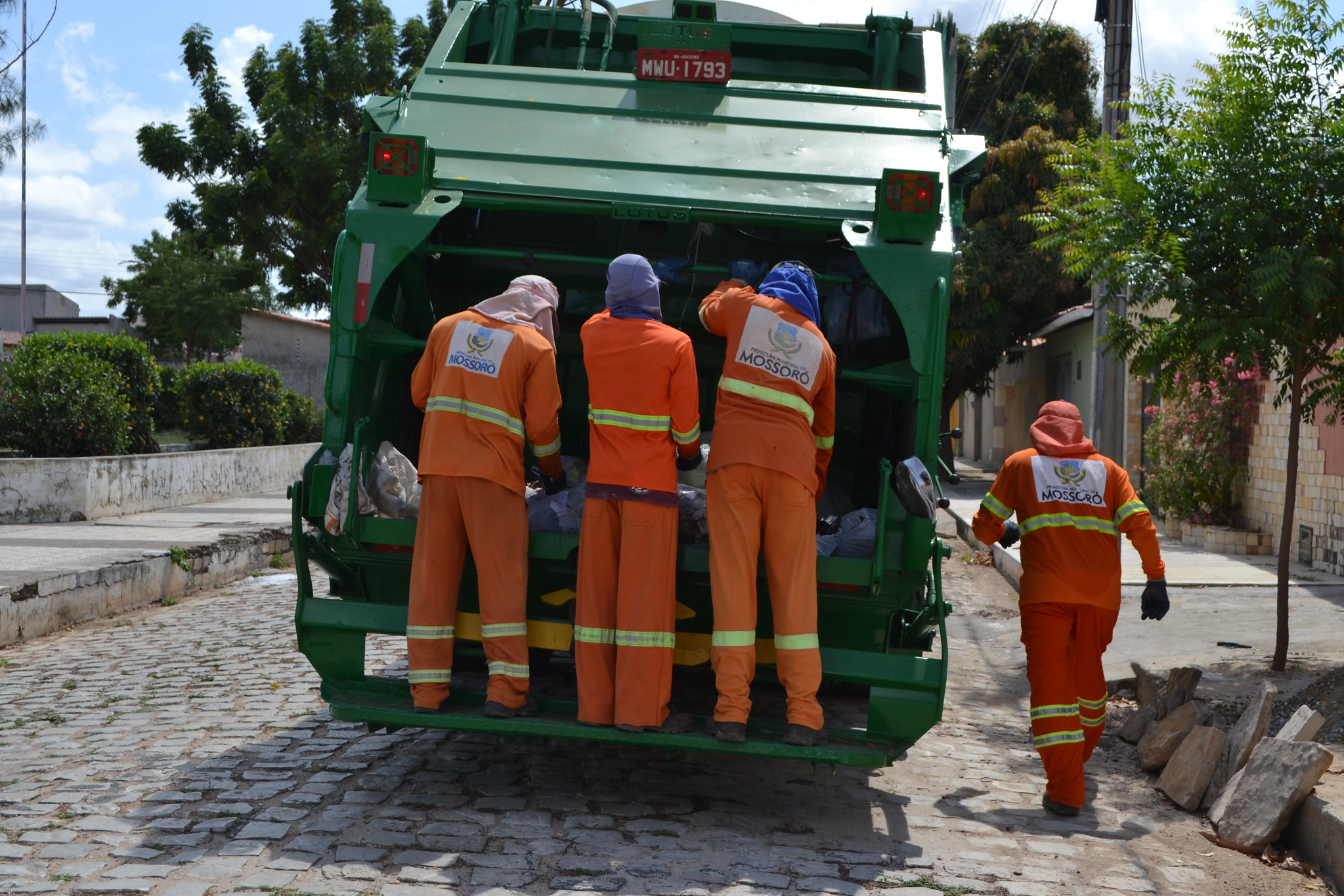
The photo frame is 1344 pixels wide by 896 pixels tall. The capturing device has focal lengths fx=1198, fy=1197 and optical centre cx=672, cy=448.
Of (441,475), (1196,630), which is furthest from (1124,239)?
(441,475)

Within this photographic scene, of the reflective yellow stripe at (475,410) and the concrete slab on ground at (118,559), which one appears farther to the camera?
the concrete slab on ground at (118,559)

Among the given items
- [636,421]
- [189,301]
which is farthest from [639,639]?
[189,301]

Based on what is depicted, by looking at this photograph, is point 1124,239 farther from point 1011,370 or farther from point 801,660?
point 1011,370

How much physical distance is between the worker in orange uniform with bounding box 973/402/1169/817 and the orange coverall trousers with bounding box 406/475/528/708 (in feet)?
6.59

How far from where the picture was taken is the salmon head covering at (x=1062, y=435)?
4.92 m

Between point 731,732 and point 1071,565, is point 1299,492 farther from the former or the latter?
point 731,732

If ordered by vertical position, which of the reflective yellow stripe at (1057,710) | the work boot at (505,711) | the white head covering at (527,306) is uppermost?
the white head covering at (527,306)

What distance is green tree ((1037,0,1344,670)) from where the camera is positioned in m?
5.74

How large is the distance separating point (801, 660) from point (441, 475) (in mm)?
1372

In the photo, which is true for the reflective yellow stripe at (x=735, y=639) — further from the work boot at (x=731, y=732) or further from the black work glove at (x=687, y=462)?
the black work glove at (x=687, y=462)

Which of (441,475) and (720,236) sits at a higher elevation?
(720,236)

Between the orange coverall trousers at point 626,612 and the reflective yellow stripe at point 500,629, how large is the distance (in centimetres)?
21

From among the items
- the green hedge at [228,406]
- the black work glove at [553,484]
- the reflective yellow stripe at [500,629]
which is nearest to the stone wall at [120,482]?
the green hedge at [228,406]

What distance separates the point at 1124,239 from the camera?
19.9ft
